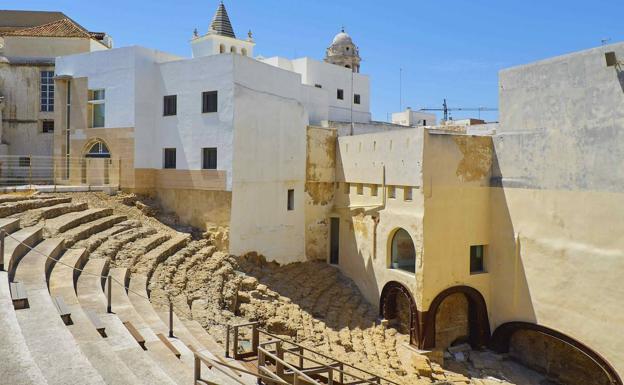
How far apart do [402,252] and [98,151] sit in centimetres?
1409

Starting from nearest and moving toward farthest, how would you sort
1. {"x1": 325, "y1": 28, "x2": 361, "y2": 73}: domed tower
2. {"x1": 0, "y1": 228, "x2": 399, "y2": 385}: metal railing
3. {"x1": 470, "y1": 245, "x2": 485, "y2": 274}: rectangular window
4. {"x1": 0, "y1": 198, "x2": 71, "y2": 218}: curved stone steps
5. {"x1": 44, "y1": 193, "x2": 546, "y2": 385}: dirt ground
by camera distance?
{"x1": 0, "y1": 228, "x2": 399, "y2": 385}: metal railing → {"x1": 0, "y1": 198, "x2": 71, "y2": 218}: curved stone steps → {"x1": 44, "y1": 193, "x2": 546, "y2": 385}: dirt ground → {"x1": 470, "y1": 245, "x2": 485, "y2": 274}: rectangular window → {"x1": 325, "y1": 28, "x2": 361, "y2": 73}: domed tower

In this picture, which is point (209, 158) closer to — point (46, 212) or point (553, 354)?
point (46, 212)

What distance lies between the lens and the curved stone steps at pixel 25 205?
12.8 metres

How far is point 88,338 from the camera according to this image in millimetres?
6809

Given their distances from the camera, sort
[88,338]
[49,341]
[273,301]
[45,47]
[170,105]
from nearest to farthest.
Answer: [49,341]
[88,338]
[273,301]
[170,105]
[45,47]

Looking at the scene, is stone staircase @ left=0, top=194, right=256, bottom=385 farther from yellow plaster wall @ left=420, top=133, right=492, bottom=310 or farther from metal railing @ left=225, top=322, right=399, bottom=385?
yellow plaster wall @ left=420, top=133, right=492, bottom=310

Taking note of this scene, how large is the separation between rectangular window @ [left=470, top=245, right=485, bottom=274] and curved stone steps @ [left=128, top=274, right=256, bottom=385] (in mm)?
10223

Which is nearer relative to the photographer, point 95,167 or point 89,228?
point 89,228

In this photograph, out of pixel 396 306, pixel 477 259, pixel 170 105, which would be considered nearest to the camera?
pixel 477 259

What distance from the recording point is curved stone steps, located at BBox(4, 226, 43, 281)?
348 inches

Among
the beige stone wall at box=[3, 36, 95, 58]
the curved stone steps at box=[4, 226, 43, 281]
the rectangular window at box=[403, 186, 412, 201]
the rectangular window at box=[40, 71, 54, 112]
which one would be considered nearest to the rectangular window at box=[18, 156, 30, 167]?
the rectangular window at box=[40, 71, 54, 112]

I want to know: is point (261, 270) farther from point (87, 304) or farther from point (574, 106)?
point (574, 106)

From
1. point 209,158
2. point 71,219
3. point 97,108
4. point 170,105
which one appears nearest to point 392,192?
point 209,158

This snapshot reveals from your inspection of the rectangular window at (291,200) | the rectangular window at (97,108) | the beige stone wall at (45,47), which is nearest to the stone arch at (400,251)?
the rectangular window at (291,200)
